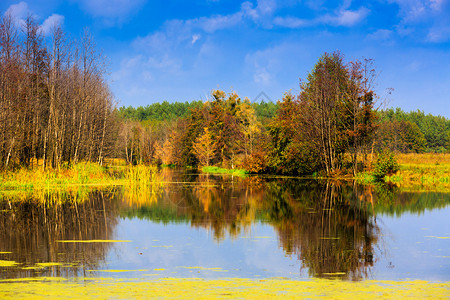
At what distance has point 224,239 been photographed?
1078 cm

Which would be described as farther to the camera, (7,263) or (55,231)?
(55,231)

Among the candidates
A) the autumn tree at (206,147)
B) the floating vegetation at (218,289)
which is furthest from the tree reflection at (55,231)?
the autumn tree at (206,147)

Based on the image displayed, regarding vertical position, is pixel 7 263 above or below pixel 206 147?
below

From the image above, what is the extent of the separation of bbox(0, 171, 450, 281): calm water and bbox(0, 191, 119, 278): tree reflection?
0.03m

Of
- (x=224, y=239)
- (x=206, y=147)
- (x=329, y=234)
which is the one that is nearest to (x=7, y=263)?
(x=224, y=239)

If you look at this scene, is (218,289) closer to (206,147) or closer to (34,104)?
(34,104)

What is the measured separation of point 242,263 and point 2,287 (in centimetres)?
438

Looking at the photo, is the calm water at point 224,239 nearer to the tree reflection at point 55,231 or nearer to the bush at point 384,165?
the tree reflection at point 55,231

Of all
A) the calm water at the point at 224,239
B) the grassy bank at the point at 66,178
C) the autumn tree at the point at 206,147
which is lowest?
the calm water at the point at 224,239

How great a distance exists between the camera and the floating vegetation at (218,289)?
236 inches

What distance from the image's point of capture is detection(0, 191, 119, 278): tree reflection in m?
7.99

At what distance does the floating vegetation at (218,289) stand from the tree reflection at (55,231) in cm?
90

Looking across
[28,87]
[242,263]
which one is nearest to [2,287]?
[242,263]

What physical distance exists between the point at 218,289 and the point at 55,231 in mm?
7145
